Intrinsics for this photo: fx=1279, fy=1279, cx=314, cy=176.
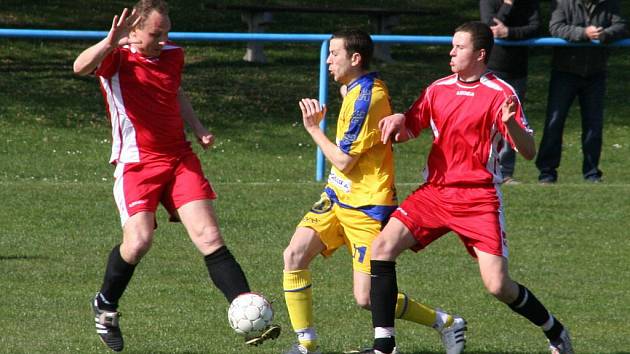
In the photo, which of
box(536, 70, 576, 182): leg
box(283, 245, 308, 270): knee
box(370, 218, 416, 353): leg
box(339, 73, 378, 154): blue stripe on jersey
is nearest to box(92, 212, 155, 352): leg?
box(283, 245, 308, 270): knee

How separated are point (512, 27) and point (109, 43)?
636cm

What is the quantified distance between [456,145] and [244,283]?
1348mm

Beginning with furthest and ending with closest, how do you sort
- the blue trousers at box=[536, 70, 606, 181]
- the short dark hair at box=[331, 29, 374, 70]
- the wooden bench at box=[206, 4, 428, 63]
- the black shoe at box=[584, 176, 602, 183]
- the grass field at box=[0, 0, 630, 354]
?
the wooden bench at box=[206, 4, 428, 63]
the black shoe at box=[584, 176, 602, 183]
the blue trousers at box=[536, 70, 606, 181]
the grass field at box=[0, 0, 630, 354]
the short dark hair at box=[331, 29, 374, 70]

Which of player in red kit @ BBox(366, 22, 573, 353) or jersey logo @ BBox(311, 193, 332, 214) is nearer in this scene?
player in red kit @ BBox(366, 22, 573, 353)

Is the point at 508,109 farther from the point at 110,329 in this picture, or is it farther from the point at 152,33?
the point at 110,329

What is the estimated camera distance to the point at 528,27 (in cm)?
1218

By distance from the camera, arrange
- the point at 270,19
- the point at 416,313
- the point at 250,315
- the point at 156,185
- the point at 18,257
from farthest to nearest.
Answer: the point at 270,19 < the point at 18,257 < the point at 416,313 < the point at 156,185 < the point at 250,315

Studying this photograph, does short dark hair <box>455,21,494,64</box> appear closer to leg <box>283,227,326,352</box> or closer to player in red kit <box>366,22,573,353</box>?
player in red kit <box>366,22,573,353</box>

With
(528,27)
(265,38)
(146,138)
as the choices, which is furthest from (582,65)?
(146,138)

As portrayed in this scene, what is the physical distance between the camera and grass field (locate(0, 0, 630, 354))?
7.67 m

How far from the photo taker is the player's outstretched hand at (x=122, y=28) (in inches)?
256

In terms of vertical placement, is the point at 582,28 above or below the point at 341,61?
below

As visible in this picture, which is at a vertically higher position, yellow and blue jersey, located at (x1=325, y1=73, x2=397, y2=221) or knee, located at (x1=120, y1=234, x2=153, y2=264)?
yellow and blue jersey, located at (x1=325, y1=73, x2=397, y2=221)

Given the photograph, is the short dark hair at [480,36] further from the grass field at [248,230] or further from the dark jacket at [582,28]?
the dark jacket at [582,28]
